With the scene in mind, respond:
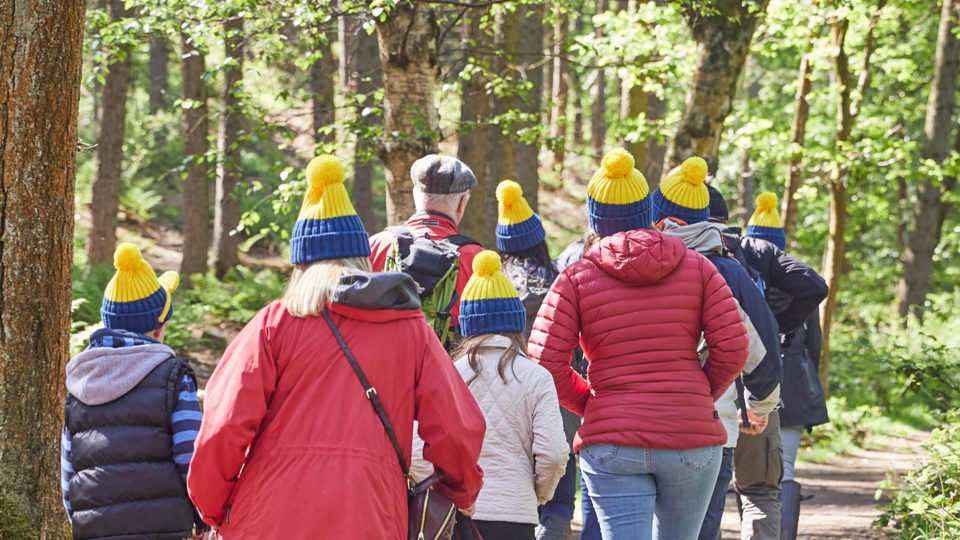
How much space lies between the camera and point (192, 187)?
16.2 m

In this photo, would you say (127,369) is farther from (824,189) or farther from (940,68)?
(824,189)

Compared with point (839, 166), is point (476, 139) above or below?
above

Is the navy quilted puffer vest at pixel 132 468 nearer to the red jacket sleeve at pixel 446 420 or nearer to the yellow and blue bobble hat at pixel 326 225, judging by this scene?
the yellow and blue bobble hat at pixel 326 225

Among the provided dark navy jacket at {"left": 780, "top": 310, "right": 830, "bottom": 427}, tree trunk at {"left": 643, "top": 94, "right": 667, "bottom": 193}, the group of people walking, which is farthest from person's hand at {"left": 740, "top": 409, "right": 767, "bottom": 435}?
tree trunk at {"left": 643, "top": 94, "right": 667, "bottom": 193}

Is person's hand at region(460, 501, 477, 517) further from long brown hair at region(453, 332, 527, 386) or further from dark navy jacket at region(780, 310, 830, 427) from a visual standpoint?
dark navy jacket at region(780, 310, 830, 427)

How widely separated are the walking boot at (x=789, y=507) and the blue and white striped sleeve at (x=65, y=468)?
4221 mm

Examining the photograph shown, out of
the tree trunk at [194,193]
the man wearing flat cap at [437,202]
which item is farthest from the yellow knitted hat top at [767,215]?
the tree trunk at [194,193]

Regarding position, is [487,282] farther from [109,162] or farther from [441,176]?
[109,162]

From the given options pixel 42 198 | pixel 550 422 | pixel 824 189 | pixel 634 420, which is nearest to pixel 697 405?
pixel 634 420

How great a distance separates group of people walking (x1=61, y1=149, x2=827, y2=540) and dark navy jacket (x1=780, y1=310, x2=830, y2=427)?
1 cm

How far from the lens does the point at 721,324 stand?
402cm

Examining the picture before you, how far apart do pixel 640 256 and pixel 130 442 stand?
2212 mm

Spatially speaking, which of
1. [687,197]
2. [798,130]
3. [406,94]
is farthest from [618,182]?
[798,130]

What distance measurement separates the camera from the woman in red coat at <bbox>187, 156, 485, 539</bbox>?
2.84 metres
